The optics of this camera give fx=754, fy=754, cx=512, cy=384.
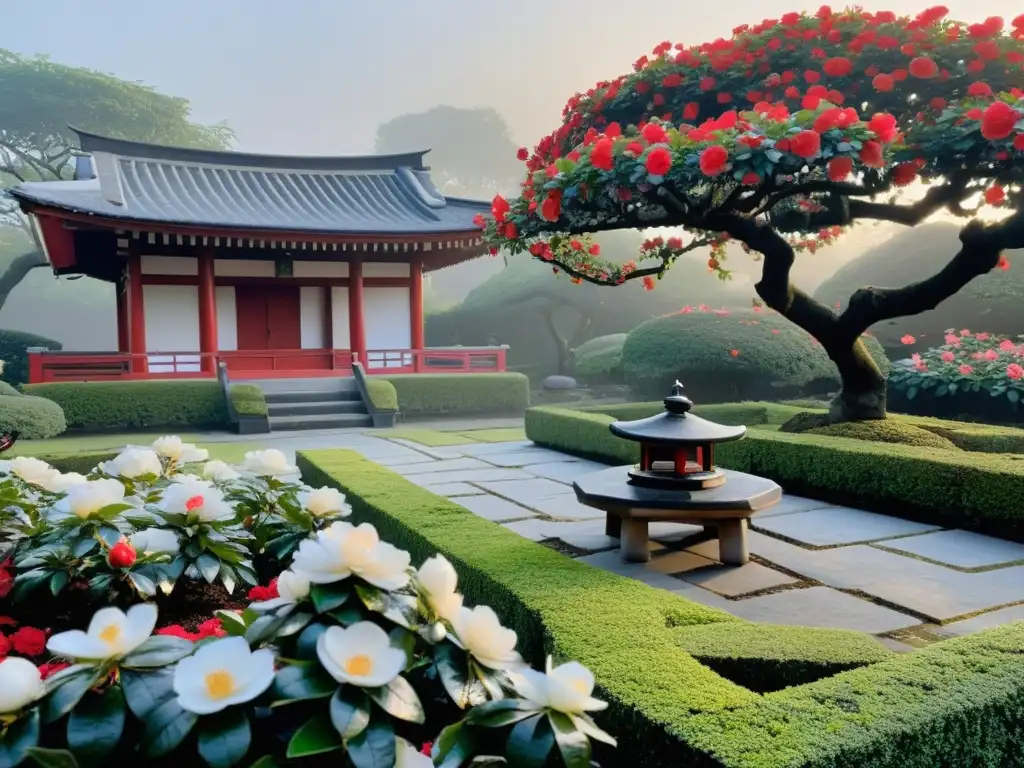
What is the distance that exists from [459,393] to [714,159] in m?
10.2

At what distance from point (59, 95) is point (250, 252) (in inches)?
794

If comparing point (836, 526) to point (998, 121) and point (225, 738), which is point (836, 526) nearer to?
point (998, 121)

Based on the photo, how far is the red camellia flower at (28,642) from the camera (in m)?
2.38

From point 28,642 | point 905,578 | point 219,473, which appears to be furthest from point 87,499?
point 905,578

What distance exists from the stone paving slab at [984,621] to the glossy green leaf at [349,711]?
8.81 feet

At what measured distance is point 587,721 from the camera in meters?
1.34

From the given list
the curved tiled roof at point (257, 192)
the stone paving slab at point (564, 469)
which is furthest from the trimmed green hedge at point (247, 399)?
the stone paving slab at point (564, 469)

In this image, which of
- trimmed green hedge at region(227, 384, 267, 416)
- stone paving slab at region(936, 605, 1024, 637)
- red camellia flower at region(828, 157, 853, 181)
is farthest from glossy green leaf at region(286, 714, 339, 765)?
trimmed green hedge at region(227, 384, 267, 416)

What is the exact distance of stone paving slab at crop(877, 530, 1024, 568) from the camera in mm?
4090

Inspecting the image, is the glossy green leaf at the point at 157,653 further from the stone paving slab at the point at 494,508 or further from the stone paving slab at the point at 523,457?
the stone paving slab at the point at 523,457

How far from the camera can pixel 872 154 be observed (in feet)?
15.5

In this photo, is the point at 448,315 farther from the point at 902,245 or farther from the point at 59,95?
the point at 59,95

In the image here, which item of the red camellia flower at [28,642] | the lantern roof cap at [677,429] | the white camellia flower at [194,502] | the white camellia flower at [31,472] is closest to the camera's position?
the red camellia flower at [28,642]

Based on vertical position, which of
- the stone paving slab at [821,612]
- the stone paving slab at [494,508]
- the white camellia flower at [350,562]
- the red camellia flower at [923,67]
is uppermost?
the red camellia flower at [923,67]
